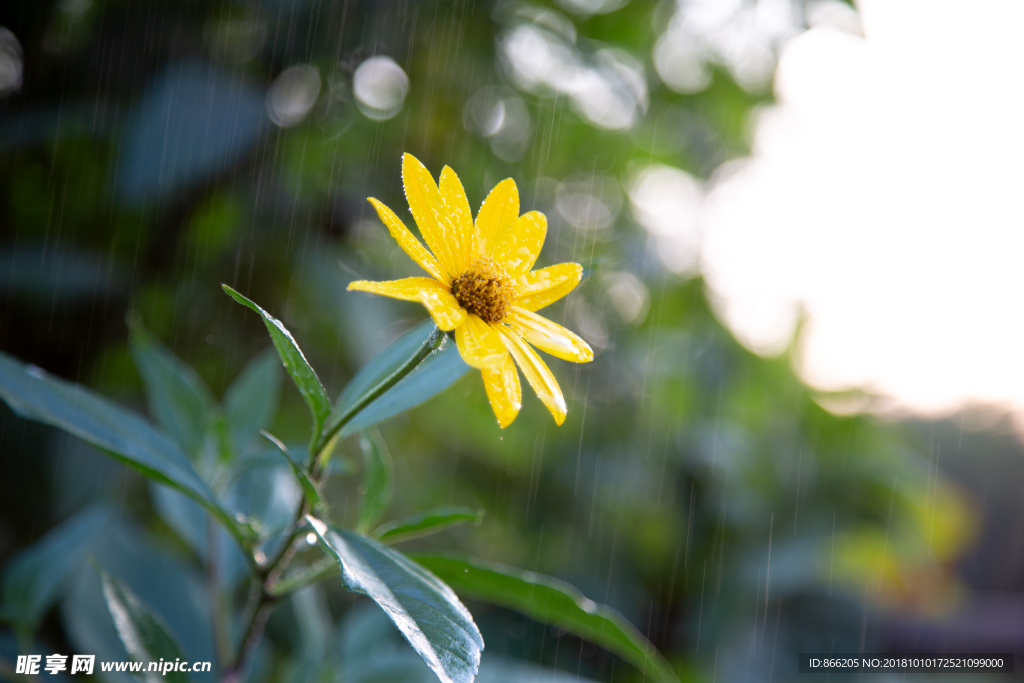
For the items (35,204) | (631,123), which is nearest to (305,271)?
(35,204)

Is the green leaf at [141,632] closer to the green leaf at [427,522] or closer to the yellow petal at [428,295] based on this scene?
the green leaf at [427,522]

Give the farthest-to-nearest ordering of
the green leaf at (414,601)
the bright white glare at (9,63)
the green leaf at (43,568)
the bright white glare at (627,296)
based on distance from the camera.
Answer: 1. the bright white glare at (627,296)
2. the bright white glare at (9,63)
3. the green leaf at (43,568)
4. the green leaf at (414,601)

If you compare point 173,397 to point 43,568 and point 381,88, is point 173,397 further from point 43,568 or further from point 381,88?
point 381,88

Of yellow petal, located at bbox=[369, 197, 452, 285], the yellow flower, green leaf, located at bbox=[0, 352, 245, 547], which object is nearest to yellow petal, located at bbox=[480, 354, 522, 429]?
the yellow flower

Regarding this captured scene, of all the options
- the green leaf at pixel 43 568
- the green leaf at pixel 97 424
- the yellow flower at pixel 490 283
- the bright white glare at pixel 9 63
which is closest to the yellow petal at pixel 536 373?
the yellow flower at pixel 490 283

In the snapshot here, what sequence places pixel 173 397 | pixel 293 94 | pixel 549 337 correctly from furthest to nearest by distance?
pixel 293 94 → pixel 173 397 → pixel 549 337

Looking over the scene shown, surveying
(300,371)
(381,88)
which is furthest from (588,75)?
(300,371)
